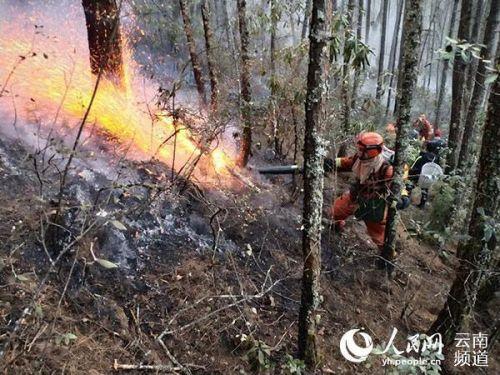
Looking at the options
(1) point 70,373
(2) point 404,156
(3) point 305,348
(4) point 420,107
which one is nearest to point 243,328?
(3) point 305,348

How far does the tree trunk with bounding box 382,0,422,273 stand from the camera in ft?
16.2

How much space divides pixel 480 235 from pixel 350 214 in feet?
8.71

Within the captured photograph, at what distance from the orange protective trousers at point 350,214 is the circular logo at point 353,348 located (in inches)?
69.8

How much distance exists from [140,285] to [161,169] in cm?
223

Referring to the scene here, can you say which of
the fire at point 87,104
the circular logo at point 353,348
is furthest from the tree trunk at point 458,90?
the circular logo at point 353,348

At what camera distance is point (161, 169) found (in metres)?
6.18

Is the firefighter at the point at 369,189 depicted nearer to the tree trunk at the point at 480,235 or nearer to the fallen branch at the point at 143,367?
the tree trunk at the point at 480,235

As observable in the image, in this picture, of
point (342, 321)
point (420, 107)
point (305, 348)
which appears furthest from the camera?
point (420, 107)

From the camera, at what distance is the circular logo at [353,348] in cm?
457

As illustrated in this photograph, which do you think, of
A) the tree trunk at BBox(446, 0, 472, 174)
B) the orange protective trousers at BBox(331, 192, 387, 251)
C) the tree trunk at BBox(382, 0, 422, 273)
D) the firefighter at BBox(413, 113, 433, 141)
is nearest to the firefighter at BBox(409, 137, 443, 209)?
the tree trunk at BBox(446, 0, 472, 174)

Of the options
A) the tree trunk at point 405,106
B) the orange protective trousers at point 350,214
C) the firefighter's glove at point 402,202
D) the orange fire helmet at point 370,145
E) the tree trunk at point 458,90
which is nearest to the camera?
the tree trunk at point 405,106

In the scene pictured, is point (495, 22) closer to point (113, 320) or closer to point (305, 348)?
point (305, 348)

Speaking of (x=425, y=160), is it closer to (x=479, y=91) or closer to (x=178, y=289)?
(x=479, y=91)

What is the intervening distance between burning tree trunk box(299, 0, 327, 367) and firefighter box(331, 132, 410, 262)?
2.34 m
